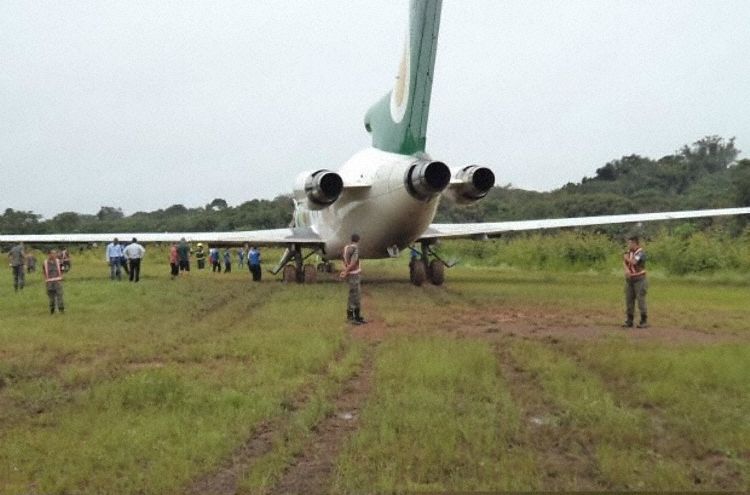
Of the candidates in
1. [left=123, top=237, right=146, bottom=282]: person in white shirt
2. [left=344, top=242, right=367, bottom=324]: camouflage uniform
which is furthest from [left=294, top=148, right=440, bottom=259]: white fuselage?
[left=123, top=237, right=146, bottom=282]: person in white shirt

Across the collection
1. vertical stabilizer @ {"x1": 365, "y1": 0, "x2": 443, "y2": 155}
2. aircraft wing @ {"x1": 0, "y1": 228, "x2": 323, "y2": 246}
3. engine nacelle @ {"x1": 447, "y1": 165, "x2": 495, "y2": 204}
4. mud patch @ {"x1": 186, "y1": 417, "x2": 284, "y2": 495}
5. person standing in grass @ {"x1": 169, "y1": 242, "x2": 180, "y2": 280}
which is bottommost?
mud patch @ {"x1": 186, "y1": 417, "x2": 284, "y2": 495}

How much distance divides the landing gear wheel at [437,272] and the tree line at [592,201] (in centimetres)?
2769

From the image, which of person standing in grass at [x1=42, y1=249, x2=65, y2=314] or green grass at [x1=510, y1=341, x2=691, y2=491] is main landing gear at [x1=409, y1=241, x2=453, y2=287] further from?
green grass at [x1=510, y1=341, x2=691, y2=491]

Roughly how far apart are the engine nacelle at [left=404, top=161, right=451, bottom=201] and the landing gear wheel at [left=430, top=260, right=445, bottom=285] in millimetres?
5686

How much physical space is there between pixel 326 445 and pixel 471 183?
13.3 m

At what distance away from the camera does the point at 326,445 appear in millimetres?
6355

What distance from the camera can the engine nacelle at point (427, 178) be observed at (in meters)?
18.5

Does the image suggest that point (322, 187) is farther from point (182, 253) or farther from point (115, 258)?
point (182, 253)

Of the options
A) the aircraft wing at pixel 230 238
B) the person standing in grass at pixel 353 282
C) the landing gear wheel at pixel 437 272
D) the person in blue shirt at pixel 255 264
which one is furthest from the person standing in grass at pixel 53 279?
the landing gear wheel at pixel 437 272

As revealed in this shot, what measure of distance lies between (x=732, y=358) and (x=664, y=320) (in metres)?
5.05

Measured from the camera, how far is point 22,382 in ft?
29.6

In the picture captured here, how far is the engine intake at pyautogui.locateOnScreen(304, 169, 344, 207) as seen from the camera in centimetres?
2072

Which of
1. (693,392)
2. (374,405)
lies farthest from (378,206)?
(693,392)

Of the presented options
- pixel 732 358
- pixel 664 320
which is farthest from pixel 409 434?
pixel 664 320
